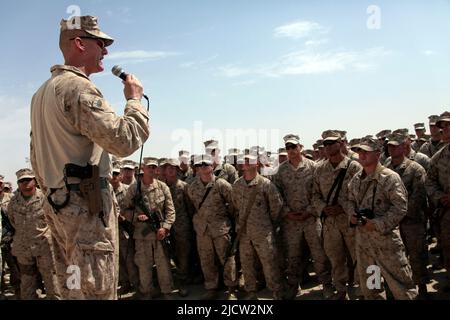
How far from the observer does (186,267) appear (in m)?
8.68

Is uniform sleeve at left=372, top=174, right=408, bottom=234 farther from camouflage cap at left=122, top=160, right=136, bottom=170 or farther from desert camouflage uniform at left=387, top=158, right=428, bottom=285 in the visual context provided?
camouflage cap at left=122, top=160, right=136, bottom=170

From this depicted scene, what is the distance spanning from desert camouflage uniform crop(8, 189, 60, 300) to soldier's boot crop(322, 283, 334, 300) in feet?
15.1

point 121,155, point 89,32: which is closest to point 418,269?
point 121,155

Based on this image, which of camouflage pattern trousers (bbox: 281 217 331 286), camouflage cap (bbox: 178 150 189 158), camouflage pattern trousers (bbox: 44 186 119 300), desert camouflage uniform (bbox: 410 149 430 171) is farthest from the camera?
camouflage cap (bbox: 178 150 189 158)

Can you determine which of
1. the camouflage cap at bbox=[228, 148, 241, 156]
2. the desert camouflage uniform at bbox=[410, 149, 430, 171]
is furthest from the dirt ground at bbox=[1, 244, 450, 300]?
the camouflage cap at bbox=[228, 148, 241, 156]

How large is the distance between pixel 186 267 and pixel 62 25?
21.4ft

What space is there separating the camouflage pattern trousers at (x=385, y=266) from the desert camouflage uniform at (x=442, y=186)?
4.78 ft

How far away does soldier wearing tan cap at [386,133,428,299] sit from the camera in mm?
6305

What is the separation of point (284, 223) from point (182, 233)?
7.90 feet

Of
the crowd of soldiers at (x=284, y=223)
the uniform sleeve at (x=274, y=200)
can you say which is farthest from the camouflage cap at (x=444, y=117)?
the uniform sleeve at (x=274, y=200)

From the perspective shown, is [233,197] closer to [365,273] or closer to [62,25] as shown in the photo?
[365,273]

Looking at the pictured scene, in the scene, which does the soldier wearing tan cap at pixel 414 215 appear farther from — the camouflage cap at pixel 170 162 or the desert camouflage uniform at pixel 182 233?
the camouflage cap at pixel 170 162

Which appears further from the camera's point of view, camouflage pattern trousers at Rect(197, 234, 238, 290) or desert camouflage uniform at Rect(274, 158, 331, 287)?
camouflage pattern trousers at Rect(197, 234, 238, 290)

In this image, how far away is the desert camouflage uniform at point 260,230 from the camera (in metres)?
6.98
